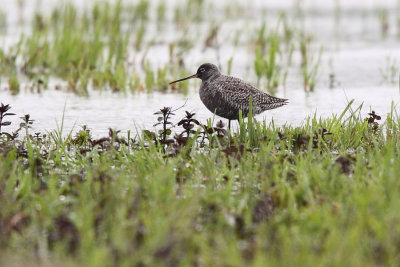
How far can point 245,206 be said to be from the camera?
468 cm

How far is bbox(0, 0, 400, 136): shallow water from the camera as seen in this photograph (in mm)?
8812

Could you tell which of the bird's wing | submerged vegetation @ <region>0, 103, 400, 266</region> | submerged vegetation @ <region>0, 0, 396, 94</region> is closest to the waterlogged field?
submerged vegetation @ <region>0, 103, 400, 266</region>

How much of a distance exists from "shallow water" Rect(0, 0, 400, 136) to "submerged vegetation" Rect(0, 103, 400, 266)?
1.10m

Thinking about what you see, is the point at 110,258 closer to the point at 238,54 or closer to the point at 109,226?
the point at 109,226

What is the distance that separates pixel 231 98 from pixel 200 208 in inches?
138

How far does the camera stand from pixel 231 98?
318 inches

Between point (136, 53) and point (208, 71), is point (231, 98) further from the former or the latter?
point (136, 53)

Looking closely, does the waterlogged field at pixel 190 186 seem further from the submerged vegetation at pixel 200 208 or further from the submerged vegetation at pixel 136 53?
the submerged vegetation at pixel 136 53

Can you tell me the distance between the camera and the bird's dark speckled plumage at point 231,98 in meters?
8.09

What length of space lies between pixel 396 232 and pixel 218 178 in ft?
5.67

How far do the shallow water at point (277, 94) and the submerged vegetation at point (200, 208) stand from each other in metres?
1.10

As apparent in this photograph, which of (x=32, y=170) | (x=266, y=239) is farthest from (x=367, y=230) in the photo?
(x=32, y=170)

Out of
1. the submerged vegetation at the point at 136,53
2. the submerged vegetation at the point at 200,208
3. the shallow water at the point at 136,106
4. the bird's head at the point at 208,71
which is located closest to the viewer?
the submerged vegetation at the point at 200,208

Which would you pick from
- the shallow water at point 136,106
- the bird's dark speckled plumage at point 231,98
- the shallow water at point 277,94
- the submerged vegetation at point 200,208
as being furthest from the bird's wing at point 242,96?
the submerged vegetation at point 200,208
